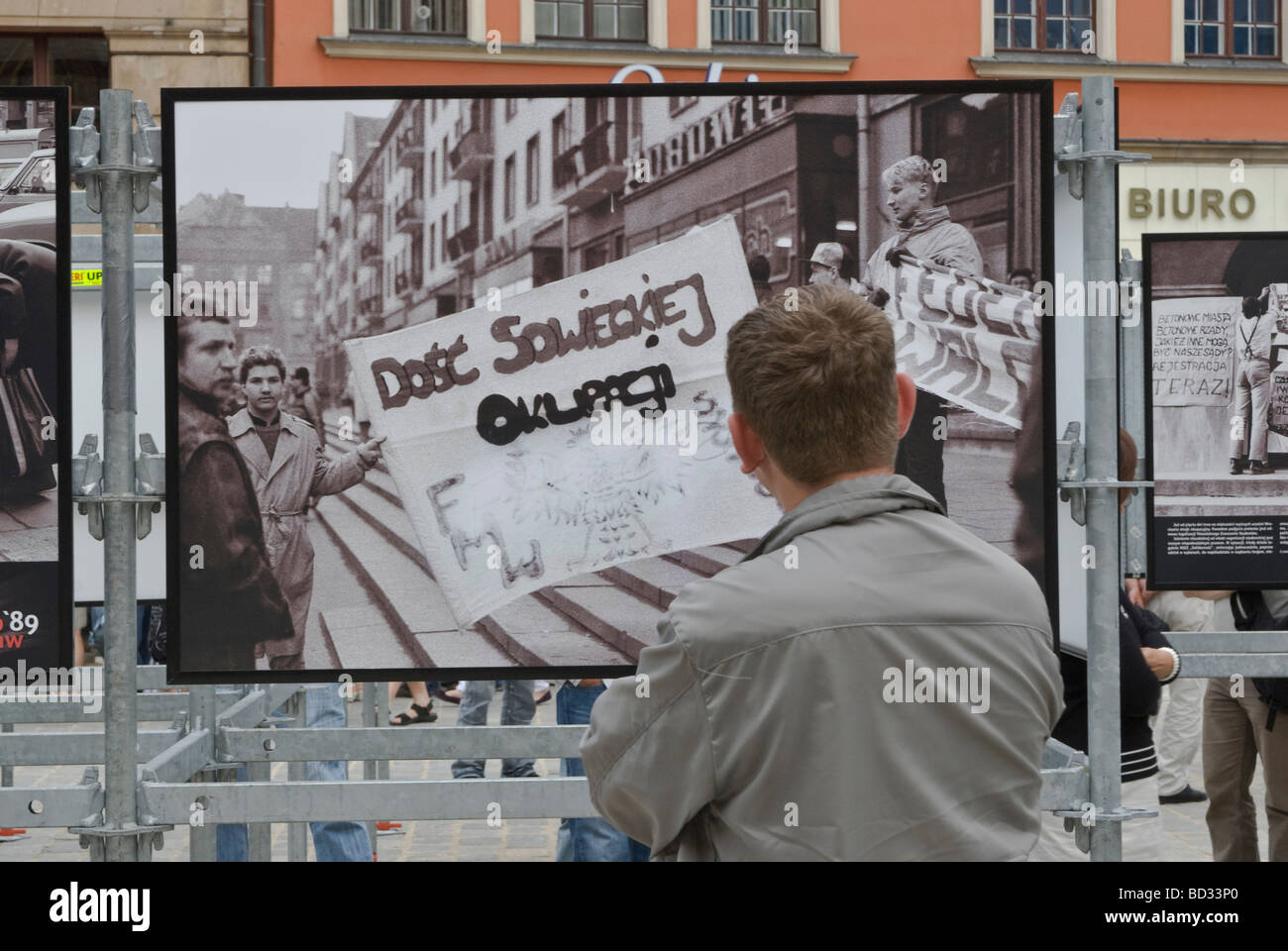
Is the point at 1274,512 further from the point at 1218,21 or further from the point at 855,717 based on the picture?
the point at 1218,21

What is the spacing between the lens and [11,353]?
3289mm

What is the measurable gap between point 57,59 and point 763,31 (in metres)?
7.51

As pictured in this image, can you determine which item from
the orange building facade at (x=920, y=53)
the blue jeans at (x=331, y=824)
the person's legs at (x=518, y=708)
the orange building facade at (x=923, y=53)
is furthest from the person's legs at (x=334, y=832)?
the orange building facade at (x=920, y=53)

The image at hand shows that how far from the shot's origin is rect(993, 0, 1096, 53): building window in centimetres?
1712

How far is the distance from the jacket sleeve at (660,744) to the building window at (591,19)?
51.2 ft

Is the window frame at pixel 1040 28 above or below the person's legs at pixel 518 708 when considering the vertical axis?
above

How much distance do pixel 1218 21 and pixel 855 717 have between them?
17.9 m

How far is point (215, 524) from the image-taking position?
329 centimetres

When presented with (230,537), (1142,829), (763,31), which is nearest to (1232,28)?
(763,31)

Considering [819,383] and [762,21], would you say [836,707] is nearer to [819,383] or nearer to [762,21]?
[819,383]

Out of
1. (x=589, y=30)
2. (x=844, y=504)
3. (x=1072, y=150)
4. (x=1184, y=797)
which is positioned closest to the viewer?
(x=844, y=504)

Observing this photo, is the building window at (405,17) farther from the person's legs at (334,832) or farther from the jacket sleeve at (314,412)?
the jacket sleeve at (314,412)

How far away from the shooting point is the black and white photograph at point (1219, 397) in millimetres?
4691

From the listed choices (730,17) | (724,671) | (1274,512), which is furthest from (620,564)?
(730,17)
